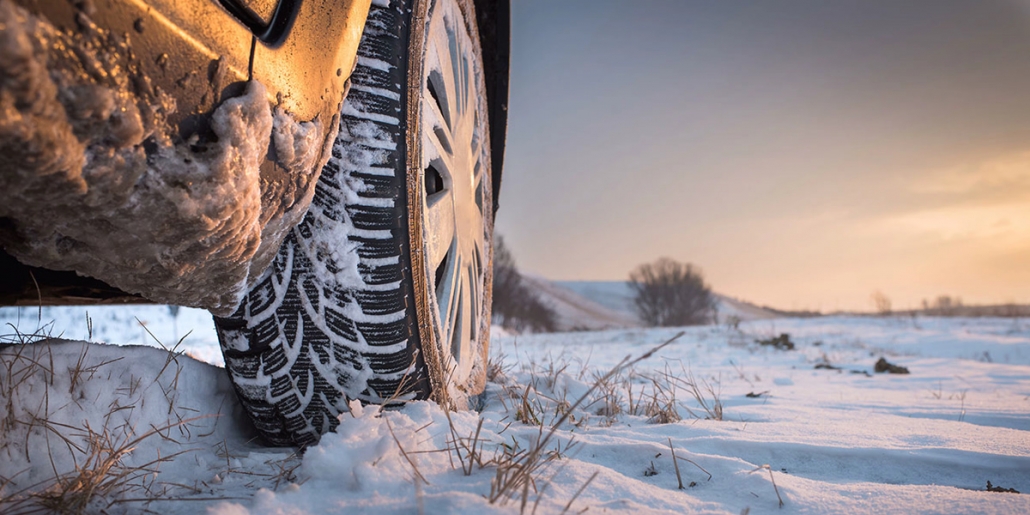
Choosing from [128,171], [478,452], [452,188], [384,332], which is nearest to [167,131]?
[128,171]

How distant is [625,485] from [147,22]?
0.96 m

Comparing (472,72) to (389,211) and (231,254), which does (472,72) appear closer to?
(389,211)

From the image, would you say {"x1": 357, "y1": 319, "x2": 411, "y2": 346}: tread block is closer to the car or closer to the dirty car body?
the car

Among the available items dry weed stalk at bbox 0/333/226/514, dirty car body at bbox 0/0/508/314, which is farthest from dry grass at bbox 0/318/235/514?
dirty car body at bbox 0/0/508/314

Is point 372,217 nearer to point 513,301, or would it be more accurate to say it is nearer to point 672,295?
point 513,301

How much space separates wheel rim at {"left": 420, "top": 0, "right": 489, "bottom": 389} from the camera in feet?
4.26

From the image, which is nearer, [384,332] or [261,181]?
[261,181]

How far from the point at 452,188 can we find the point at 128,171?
0.95m

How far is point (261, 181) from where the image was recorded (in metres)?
0.85

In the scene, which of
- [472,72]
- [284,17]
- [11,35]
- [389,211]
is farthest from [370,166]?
[472,72]

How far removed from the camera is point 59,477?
937 millimetres

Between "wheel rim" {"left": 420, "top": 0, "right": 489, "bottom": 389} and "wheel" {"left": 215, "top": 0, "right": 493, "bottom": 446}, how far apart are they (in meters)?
0.02

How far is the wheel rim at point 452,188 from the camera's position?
4.26 ft

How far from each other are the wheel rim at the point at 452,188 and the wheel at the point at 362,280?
2cm
